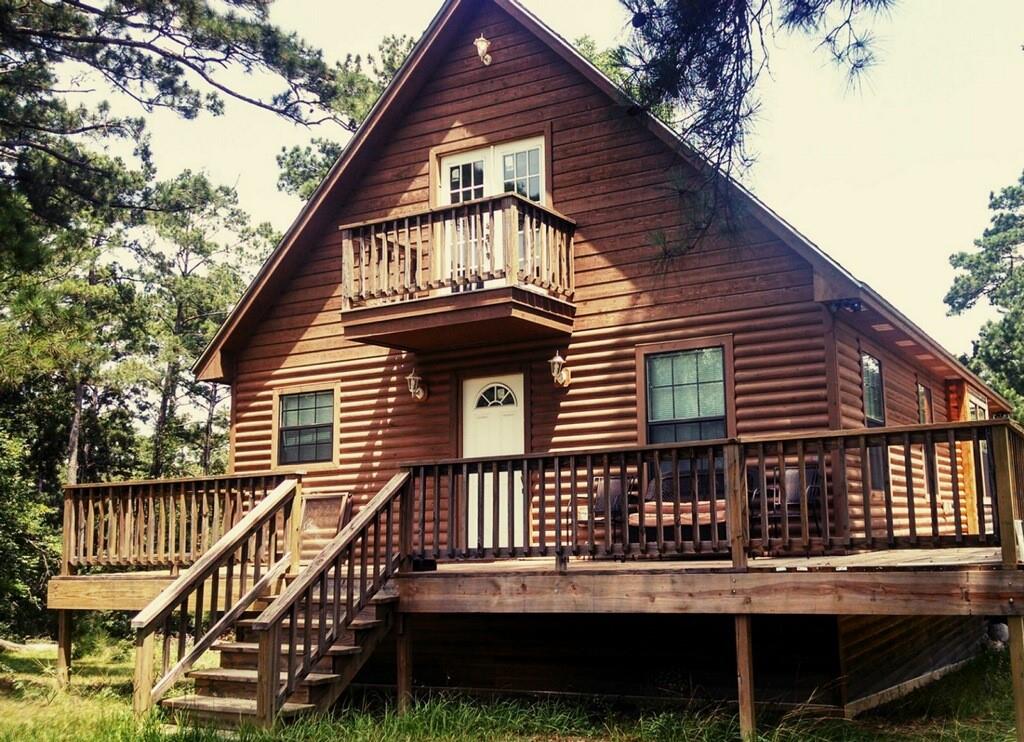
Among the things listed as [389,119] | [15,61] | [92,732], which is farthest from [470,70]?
[92,732]

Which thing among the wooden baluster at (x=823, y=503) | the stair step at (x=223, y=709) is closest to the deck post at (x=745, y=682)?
the wooden baluster at (x=823, y=503)

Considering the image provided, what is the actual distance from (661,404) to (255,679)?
17.6 feet

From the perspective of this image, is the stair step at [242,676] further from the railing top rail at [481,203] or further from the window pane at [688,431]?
the railing top rail at [481,203]

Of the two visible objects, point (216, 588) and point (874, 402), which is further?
point (874, 402)

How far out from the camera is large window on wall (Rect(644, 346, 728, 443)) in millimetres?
11984

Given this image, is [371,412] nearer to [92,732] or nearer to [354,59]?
[92,732]

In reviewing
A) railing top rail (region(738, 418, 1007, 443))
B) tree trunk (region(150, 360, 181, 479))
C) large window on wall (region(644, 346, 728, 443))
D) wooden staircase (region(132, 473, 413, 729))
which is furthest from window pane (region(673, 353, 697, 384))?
tree trunk (region(150, 360, 181, 479))

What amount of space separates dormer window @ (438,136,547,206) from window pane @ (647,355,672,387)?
262cm

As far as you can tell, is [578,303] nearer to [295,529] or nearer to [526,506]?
[526,506]

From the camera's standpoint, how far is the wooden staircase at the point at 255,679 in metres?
9.11

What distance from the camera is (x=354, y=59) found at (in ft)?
95.7

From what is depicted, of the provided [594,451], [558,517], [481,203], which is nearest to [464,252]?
[481,203]

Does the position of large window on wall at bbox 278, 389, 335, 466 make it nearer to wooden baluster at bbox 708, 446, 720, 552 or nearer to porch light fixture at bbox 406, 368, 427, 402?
porch light fixture at bbox 406, 368, 427, 402

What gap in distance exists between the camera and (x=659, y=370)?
40.6 feet
